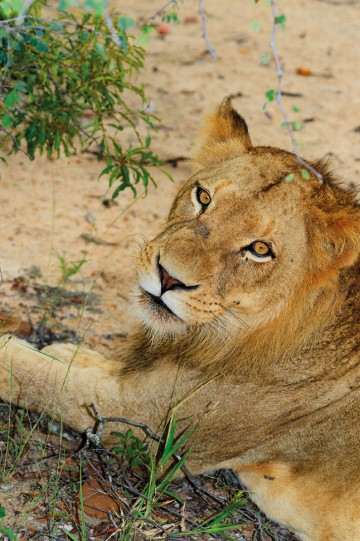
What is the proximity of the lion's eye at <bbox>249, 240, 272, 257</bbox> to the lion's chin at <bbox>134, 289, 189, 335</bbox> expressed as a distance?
0.38m

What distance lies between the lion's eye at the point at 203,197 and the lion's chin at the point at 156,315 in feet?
1.35

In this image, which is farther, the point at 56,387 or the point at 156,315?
the point at 56,387

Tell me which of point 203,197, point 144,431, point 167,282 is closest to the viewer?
point 167,282

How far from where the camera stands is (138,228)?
18.0ft

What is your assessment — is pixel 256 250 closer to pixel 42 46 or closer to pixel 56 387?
pixel 56 387

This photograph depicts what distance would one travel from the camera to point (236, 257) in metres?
3.13

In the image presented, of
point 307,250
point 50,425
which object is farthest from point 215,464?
point 307,250

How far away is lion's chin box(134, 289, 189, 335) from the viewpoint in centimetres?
319

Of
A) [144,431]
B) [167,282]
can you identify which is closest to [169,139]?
[144,431]

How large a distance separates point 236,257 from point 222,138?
0.69 meters

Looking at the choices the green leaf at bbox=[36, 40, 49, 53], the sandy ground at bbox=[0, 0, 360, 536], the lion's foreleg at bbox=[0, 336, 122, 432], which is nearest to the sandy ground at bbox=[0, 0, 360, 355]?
the sandy ground at bbox=[0, 0, 360, 536]

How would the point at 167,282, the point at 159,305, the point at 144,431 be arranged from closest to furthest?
the point at 167,282 → the point at 159,305 → the point at 144,431

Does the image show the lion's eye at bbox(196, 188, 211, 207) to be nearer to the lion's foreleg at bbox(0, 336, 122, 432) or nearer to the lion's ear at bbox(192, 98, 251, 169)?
the lion's ear at bbox(192, 98, 251, 169)

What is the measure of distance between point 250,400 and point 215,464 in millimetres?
353
